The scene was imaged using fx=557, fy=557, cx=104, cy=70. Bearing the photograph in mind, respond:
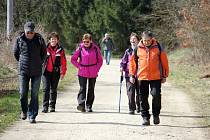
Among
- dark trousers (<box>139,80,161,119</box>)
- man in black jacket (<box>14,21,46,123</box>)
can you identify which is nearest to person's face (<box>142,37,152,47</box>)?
dark trousers (<box>139,80,161,119</box>)

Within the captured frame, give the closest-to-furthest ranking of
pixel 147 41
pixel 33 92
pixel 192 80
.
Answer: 1. pixel 147 41
2. pixel 33 92
3. pixel 192 80

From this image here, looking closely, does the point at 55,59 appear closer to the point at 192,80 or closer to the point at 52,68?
the point at 52,68

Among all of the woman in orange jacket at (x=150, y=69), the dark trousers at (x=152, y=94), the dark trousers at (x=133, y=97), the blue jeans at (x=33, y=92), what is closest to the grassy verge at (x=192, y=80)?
the dark trousers at (x=152, y=94)

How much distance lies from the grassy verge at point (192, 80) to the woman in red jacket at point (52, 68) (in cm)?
353

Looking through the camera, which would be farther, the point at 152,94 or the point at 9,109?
the point at 9,109

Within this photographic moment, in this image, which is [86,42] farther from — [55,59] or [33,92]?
[33,92]

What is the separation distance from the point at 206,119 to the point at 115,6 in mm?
31602

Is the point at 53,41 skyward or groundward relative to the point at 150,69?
skyward

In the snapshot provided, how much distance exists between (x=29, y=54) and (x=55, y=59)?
184cm

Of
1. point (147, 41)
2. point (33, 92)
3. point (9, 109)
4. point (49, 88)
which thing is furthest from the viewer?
point (9, 109)

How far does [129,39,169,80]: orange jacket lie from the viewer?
36.9 feet

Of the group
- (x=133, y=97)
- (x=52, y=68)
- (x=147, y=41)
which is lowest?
(x=133, y=97)

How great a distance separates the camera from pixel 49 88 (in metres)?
13.3

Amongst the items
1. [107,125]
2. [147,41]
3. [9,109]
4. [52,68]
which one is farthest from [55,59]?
[147,41]
